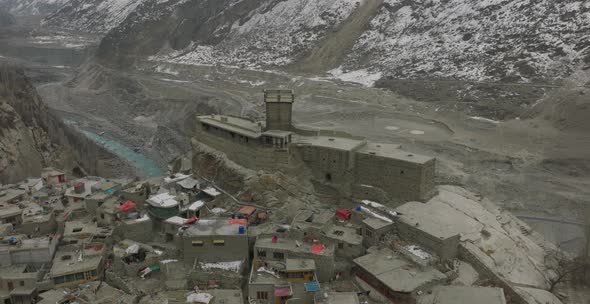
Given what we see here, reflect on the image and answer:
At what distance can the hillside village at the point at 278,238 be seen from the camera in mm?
24250

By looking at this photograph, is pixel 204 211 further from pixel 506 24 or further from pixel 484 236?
pixel 506 24

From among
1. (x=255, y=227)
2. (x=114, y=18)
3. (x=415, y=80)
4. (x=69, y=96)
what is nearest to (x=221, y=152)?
(x=255, y=227)

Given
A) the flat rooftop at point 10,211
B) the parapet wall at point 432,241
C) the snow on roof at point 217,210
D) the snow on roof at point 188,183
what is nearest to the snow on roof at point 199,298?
the snow on roof at point 217,210

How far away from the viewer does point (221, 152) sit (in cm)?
3897

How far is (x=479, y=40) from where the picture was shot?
3000 inches

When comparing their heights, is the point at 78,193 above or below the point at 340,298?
above

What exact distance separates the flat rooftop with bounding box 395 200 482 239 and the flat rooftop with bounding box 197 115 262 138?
11829 millimetres

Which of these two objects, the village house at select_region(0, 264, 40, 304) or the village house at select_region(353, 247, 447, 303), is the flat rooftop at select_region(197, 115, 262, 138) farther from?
the village house at select_region(0, 264, 40, 304)

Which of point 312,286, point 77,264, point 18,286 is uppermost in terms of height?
point 312,286

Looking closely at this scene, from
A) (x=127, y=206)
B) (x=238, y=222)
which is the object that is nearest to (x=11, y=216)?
(x=127, y=206)

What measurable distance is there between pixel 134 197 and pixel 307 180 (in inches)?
460

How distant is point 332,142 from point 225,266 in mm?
13262

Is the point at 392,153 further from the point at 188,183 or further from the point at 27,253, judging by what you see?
the point at 27,253

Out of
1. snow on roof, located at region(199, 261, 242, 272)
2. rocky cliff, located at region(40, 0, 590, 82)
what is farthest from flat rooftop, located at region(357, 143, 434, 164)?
rocky cliff, located at region(40, 0, 590, 82)
